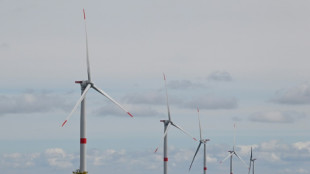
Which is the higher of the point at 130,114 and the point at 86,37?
the point at 86,37

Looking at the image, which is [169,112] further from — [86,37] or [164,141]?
[86,37]

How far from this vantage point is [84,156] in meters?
120

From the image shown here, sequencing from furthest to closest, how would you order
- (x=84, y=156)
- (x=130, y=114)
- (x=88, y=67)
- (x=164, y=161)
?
(x=164, y=161) < (x=88, y=67) < (x=84, y=156) < (x=130, y=114)

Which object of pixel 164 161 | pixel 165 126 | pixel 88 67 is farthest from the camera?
pixel 165 126

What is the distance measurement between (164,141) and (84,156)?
65887 mm

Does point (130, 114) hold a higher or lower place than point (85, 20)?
lower

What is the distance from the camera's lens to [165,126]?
192 m

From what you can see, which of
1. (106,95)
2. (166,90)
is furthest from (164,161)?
(106,95)

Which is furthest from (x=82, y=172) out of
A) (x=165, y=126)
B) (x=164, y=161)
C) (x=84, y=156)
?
(x=165, y=126)

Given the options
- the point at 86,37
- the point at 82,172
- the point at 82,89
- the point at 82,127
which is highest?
the point at 86,37

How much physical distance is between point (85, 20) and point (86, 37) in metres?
4.26

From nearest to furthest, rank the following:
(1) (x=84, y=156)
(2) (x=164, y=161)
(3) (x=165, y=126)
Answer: (1) (x=84, y=156) → (2) (x=164, y=161) → (3) (x=165, y=126)

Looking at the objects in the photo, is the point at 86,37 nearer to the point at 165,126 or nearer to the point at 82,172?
the point at 82,172

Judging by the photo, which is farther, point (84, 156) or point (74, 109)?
point (84, 156)
